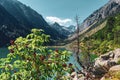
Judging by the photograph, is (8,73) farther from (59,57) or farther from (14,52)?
(59,57)

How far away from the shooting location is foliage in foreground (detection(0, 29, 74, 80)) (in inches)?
539

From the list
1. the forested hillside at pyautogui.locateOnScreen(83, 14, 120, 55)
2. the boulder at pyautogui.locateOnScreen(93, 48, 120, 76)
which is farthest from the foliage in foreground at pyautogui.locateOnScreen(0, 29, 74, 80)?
the forested hillside at pyautogui.locateOnScreen(83, 14, 120, 55)

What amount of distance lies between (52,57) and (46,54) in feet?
1.36

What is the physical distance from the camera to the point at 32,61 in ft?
45.8

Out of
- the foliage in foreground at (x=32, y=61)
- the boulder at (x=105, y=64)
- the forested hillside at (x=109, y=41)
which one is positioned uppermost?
the forested hillside at (x=109, y=41)

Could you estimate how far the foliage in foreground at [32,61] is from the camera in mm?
13703

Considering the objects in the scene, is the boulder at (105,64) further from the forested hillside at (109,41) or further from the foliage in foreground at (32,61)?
the forested hillside at (109,41)

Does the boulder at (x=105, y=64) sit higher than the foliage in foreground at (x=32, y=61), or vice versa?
the boulder at (x=105, y=64)

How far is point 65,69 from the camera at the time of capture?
593 inches

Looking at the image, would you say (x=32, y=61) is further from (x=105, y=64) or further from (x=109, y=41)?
(x=109, y=41)

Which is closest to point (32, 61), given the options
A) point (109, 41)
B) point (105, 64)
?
point (105, 64)

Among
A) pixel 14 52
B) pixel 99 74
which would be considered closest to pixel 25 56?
pixel 14 52

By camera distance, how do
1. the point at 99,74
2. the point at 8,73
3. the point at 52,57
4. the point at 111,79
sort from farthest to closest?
1. the point at 99,74
2. the point at 111,79
3. the point at 52,57
4. the point at 8,73

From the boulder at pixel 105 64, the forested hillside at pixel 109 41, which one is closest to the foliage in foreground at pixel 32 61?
the boulder at pixel 105 64
